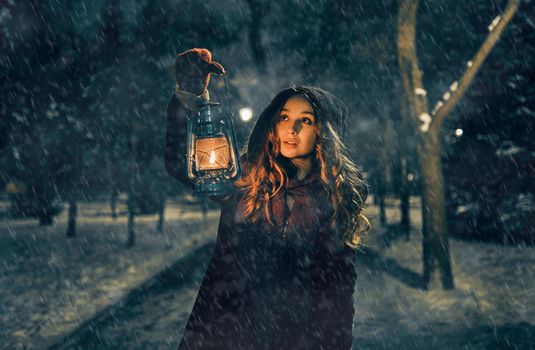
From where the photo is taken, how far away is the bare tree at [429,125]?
1030cm

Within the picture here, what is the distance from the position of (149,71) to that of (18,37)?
4.58m

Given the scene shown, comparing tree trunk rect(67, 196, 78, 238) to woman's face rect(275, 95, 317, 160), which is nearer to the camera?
woman's face rect(275, 95, 317, 160)

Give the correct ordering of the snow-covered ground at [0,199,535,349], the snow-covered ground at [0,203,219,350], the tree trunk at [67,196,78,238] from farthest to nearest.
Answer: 1. the tree trunk at [67,196,78,238]
2. the snow-covered ground at [0,203,219,350]
3. the snow-covered ground at [0,199,535,349]

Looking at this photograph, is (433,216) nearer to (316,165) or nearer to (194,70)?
(316,165)

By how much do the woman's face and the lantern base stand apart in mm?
445

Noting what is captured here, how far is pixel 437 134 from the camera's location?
417 inches

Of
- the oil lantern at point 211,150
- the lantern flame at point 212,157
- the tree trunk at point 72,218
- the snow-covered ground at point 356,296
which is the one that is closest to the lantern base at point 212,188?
the oil lantern at point 211,150

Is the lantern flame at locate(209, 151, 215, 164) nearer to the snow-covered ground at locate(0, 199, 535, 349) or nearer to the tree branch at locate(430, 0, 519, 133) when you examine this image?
the snow-covered ground at locate(0, 199, 535, 349)

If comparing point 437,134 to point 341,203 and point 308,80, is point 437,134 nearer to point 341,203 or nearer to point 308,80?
point 308,80

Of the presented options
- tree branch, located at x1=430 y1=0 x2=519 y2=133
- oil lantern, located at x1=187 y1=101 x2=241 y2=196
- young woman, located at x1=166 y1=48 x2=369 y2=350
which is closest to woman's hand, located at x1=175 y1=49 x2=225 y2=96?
young woman, located at x1=166 y1=48 x2=369 y2=350

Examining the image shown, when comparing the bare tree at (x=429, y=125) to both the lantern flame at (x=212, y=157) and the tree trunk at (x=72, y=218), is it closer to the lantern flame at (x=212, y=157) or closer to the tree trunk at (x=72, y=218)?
the lantern flame at (x=212, y=157)

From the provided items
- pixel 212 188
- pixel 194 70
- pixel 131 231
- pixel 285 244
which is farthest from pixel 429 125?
pixel 131 231

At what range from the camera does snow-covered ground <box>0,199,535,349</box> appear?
7.76 m

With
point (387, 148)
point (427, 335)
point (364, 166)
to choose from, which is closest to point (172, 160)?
point (427, 335)
